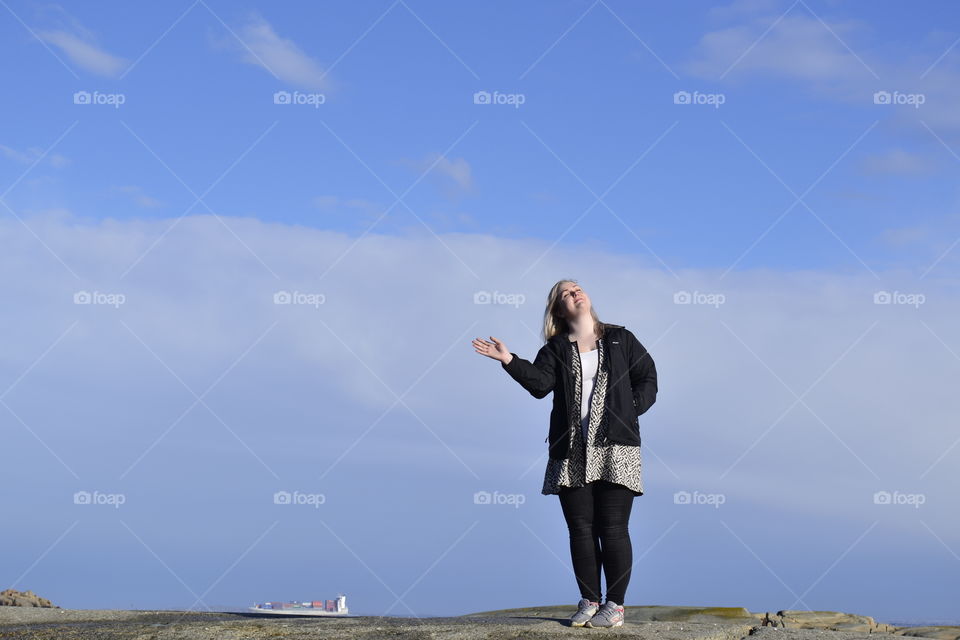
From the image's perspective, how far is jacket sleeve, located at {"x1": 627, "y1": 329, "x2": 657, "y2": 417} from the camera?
6.97m

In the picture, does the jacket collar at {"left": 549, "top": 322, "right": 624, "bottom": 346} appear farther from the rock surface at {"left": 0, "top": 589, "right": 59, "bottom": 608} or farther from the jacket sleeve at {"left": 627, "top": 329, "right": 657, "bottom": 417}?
the rock surface at {"left": 0, "top": 589, "right": 59, "bottom": 608}

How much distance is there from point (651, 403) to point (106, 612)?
5.50 m

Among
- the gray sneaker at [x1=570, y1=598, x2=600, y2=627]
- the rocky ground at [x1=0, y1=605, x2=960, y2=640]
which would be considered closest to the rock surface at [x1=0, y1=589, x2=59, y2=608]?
the rocky ground at [x1=0, y1=605, x2=960, y2=640]

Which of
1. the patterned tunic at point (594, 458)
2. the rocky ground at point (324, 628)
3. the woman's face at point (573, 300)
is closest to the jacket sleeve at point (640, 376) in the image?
the patterned tunic at point (594, 458)

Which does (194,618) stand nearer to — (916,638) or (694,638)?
(694,638)

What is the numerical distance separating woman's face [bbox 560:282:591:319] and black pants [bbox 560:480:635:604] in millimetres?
1308

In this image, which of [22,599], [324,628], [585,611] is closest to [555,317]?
[585,611]

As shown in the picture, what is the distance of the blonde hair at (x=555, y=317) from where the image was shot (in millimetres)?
7094

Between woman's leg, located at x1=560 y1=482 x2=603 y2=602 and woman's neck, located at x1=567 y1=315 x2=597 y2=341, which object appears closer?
woman's leg, located at x1=560 y1=482 x2=603 y2=602

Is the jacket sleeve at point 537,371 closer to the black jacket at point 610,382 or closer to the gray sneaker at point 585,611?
the black jacket at point 610,382

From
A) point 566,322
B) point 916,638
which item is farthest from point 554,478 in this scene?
point 916,638

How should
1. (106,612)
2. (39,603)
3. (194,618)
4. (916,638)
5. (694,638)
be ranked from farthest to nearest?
1. (39,603)
2. (916,638)
3. (106,612)
4. (194,618)
5. (694,638)

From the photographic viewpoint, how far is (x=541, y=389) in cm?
679

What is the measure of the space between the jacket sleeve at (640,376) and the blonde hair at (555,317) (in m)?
0.30
